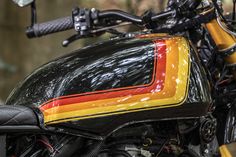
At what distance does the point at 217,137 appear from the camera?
257 centimetres

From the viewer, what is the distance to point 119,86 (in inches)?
80.4

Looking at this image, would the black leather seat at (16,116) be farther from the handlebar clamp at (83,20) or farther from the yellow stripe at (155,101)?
the handlebar clamp at (83,20)

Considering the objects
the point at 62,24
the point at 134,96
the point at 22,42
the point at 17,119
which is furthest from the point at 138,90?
the point at 22,42

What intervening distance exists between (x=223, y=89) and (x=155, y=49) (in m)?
0.54

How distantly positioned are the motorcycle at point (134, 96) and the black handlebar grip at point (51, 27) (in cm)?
24

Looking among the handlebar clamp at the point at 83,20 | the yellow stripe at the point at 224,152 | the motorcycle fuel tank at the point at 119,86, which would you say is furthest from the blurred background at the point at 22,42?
the motorcycle fuel tank at the point at 119,86

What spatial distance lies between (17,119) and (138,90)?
0.45 meters

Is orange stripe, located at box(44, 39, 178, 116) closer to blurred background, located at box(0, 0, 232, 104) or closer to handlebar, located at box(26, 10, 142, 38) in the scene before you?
handlebar, located at box(26, 10, 142, 38)

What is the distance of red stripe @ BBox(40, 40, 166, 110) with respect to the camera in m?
1.98

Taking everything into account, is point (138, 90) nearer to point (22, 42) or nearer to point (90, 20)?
point (90, 20)

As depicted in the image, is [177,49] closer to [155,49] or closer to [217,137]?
[155,49]

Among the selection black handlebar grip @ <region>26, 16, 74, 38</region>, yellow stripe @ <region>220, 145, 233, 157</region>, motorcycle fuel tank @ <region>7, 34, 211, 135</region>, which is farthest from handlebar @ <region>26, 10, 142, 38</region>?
yellow stripe @ <region>220, 145, 233, 157</region>

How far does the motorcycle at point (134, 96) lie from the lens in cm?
197

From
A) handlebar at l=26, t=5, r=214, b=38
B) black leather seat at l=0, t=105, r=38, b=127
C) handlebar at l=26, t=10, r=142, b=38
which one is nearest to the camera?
black leather seat at l=0, t=105, r=38, b=127
